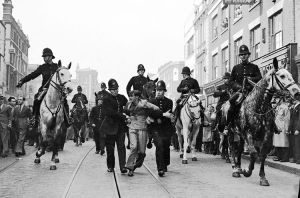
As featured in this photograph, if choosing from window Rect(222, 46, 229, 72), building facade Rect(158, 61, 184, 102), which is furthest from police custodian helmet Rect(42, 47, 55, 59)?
building facade Rect(158, 61, 184, 102)

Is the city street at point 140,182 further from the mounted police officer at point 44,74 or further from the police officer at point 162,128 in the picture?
the mounted police officer at point 44,74

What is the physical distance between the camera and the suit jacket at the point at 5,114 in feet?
49.3

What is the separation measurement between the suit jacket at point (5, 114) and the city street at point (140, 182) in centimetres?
366

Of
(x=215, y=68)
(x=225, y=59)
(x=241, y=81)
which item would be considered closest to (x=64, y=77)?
(x=241, y=81)

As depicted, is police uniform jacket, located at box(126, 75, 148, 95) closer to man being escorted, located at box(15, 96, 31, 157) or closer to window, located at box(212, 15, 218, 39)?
man being escorted, located at box(15, 96, 31, 157)

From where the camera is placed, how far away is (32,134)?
20609mm

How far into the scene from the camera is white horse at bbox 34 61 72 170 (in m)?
11.2

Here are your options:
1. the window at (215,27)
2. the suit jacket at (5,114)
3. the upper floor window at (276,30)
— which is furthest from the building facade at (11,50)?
the upper floor window at (276,30)

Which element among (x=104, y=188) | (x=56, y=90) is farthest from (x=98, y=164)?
(x=104, y=188)

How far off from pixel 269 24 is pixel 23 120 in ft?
38.5

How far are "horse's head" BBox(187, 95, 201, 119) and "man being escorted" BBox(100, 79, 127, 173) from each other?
3234 millimetres

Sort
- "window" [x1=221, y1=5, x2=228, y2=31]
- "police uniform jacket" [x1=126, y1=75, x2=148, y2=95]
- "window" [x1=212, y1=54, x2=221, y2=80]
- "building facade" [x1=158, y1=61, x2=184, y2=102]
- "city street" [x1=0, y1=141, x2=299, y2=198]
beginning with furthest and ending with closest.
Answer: "building facade" [x1=158, y1=61, x2=184, y2=102] → "window" [x1=212, y1=54, x2=221, y2=80] → "window" [x1=221, y1=5, x2=228, y2=31] → "police uniform jacket" [x1=126, y1=75, x2=148, y2=95] → "city street" [x1=0, y1=141, x2=299, y2=198]

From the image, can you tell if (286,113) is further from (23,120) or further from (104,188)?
(23,120)

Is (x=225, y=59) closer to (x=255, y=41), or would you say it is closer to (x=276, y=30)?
(x=255, y=41)
